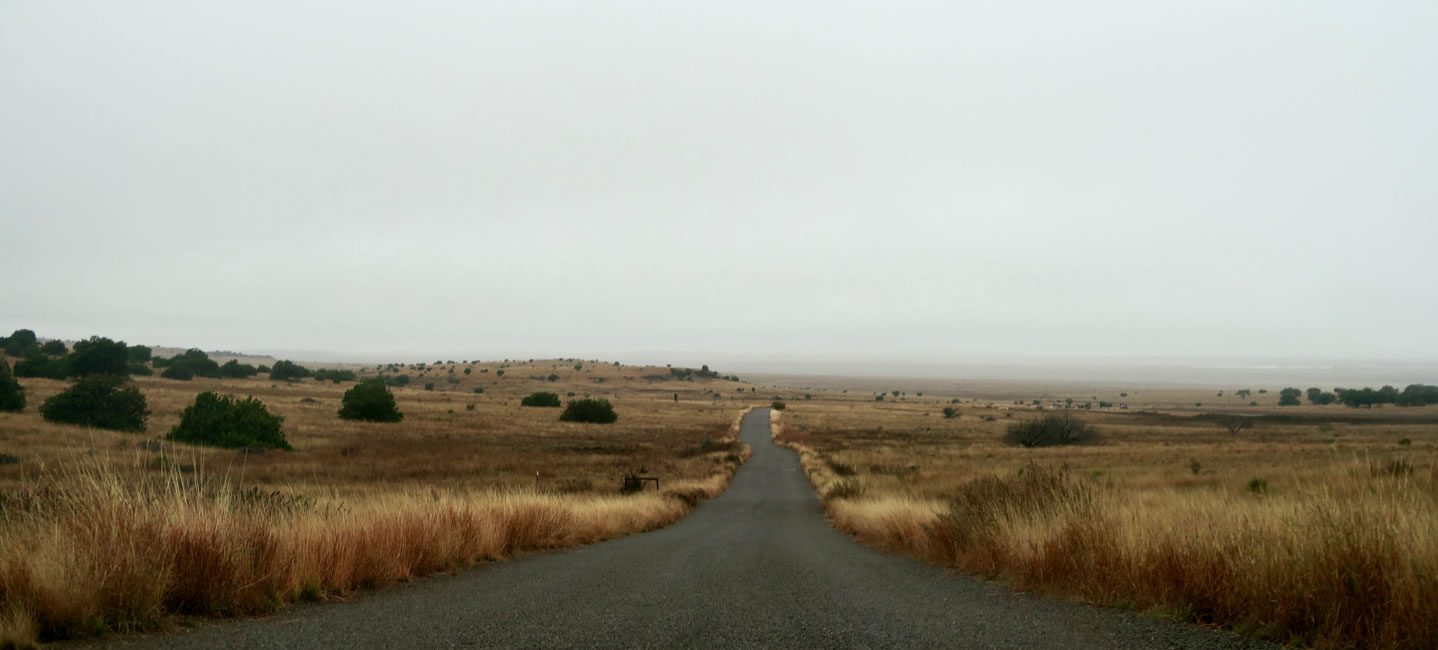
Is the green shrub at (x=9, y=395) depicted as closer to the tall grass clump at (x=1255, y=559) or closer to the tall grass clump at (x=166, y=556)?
the tall grass clump at (x=166, y=556)

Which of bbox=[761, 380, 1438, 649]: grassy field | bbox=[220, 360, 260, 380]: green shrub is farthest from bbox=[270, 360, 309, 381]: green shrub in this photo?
bbox=[761, 380, 1438, 649]: grassy field

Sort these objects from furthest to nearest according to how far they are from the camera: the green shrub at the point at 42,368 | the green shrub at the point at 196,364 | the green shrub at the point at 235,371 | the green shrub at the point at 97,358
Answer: the green shrub at the point at 235,371, the green shrub at the point at 196,364, the green shrub at the point at 97,358, the green shrub at the point at 42,368

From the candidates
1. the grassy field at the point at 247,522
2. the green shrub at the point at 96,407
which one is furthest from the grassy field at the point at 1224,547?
the green shrub at the point at 96,407

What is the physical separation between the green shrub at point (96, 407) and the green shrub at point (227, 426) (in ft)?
13.9

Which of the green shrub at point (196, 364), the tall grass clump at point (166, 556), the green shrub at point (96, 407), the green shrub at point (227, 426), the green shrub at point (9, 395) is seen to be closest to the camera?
the tall grass clump at point (166, 556)

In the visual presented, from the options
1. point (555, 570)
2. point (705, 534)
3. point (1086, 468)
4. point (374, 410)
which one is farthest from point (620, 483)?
point (374, 410)

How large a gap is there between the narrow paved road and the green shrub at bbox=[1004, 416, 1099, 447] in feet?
183

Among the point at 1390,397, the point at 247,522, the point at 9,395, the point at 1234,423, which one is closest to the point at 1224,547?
the point at 247,522

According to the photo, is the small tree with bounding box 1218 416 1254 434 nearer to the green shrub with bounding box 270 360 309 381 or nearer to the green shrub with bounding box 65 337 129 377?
the green shrub with bounding box 65 337 129 377

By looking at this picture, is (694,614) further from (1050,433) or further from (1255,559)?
(1050,433)

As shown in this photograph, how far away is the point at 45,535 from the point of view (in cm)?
619

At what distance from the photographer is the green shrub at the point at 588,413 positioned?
7850 centimetres

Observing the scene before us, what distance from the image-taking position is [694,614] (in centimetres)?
706

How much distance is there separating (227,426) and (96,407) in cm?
871
